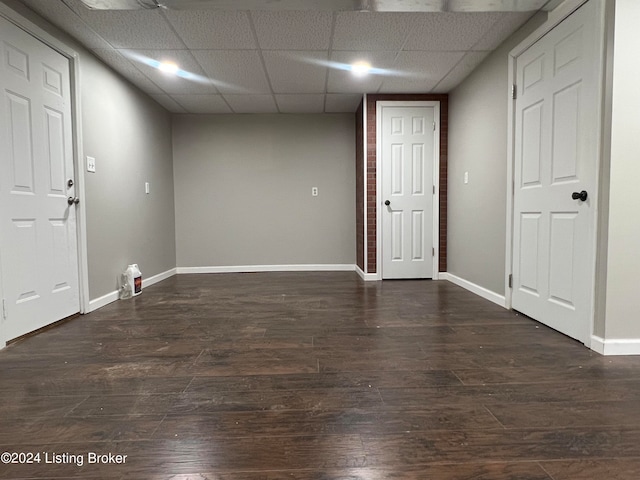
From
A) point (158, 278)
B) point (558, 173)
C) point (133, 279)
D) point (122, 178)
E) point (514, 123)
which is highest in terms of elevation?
point (514, 123)

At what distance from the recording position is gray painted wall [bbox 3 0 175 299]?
2850 mm

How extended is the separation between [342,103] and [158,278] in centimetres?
302

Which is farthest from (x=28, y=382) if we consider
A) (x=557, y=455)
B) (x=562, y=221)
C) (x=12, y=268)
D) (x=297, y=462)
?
(x=562, y=221)

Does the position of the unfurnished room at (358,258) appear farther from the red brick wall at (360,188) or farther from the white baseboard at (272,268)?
the white baseboard at (272,268)

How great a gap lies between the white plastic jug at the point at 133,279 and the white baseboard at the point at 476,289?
3186 mm

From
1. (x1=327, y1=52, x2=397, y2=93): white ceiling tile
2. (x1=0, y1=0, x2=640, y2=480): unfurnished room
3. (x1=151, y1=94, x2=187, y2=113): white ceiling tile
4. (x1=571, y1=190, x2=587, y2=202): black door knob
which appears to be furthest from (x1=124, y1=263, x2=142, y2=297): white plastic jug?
(x1=571, y1=190, x2=587, y2=202): black door knob

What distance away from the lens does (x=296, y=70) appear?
3.26 m

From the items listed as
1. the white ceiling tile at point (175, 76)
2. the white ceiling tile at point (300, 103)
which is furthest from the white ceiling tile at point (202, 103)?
the white ceiling tile at point (300, 103)

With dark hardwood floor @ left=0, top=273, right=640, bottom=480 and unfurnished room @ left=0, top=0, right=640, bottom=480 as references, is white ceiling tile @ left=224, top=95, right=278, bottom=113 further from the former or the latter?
dark hardwood floor @ left=0, top=273, right=640, bottom=480

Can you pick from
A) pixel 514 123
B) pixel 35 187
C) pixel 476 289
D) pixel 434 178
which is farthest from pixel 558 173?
pixel 35 187

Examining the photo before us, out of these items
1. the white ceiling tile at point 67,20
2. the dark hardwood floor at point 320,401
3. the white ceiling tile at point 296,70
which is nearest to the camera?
the dark hardwood floor at point 320,401

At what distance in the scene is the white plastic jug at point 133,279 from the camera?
330 centimetres

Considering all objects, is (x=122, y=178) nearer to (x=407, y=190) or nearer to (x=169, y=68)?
(x=169, y=68)

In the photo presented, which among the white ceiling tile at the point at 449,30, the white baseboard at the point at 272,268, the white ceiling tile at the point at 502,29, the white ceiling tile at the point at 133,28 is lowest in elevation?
the white baseboard at the point at 272,268
